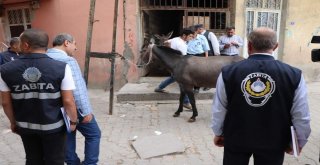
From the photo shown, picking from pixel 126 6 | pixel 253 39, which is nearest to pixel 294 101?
pixel 253 39

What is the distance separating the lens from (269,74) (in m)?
2.22

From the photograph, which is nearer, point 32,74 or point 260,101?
point 260,101

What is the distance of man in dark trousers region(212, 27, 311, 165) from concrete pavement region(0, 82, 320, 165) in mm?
1910

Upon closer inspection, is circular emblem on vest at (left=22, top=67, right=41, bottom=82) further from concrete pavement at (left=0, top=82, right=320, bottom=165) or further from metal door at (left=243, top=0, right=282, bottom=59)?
metal door at (left=243, top=0, right=282, bottom=59)

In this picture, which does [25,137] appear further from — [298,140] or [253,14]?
[253,14]

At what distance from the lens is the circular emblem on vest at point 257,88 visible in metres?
2.22

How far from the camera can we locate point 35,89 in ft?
8.49

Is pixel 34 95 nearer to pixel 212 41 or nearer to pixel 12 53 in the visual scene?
pixel 12 53

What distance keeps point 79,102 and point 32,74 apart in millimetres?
739

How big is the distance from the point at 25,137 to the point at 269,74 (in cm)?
221

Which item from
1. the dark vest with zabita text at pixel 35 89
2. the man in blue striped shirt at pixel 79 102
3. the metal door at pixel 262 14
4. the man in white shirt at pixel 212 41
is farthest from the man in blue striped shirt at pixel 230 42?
the dark vest with zabita text at pixel 35 89

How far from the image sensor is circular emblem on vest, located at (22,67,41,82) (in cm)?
255

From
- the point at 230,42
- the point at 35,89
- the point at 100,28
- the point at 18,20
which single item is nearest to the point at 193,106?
the point at 230,42

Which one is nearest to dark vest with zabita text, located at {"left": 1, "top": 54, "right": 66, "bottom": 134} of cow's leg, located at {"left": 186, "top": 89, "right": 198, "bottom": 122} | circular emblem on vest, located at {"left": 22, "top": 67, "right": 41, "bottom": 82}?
circular emblem on vest, located at {"left": 22, "top": 67, "right": 41, "bottom": 82}
